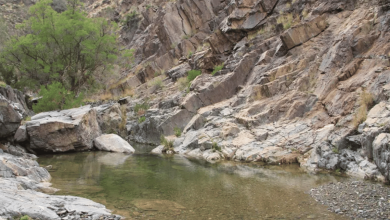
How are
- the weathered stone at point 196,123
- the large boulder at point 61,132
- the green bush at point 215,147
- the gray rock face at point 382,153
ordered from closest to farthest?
the gray rock face at point 382,153, the green bush at point 215,147, the large boulder at point 61,132, the weathered stone at point 196,123

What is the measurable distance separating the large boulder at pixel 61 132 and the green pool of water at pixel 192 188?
8.18 ft

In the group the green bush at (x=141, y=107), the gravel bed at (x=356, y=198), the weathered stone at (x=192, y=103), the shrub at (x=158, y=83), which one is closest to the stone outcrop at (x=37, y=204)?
the gravel bed at (x=356, y=198)

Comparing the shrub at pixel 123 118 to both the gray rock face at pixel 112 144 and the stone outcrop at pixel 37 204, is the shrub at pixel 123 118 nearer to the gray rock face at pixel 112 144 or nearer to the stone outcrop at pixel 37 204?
the gray rock face at pixel 112 144

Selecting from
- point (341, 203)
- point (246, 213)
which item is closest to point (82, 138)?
point (246, 213)

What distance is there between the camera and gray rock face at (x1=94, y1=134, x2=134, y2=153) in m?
18.6

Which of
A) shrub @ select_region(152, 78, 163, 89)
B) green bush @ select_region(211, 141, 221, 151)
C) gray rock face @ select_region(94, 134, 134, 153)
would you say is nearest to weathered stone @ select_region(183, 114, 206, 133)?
green bush @ select_region(211, 141, 221, 151)

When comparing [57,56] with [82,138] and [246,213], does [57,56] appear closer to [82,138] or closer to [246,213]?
[82,138]

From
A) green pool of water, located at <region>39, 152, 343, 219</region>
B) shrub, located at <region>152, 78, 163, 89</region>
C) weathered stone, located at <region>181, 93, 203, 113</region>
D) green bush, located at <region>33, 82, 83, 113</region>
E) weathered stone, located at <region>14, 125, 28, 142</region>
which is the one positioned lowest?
green pool of water, located at <region>39, 152, 343, 219</region>

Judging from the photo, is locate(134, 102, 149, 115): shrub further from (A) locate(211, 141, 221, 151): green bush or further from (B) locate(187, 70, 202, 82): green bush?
(A) locate(211, 141, 221, 151): green bush

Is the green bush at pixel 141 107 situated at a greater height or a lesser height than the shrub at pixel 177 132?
greater

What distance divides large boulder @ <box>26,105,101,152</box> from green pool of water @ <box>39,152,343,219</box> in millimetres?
2493

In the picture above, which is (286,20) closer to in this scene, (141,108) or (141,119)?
(141,119)

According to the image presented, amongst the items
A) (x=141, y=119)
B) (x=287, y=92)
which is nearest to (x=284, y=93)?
(x=287, y=92)

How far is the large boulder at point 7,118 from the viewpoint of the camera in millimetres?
13301
